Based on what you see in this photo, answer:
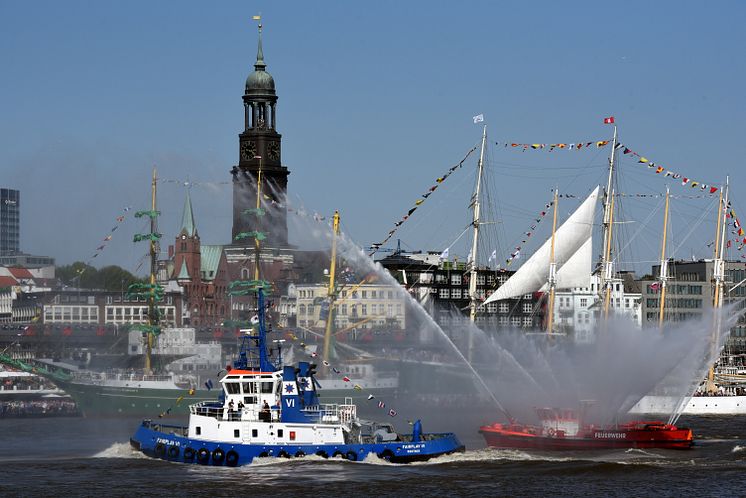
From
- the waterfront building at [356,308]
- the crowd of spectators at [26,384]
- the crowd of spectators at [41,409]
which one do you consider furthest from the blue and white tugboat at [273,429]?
the crowd of spectators at [26,384]

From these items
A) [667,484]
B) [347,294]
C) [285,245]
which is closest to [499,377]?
[667,484]

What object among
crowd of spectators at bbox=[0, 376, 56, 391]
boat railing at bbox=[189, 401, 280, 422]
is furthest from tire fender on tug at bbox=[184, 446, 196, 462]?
crowd of spectators at bbox=[0, 376, 56, 391]

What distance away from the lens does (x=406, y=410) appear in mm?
147375

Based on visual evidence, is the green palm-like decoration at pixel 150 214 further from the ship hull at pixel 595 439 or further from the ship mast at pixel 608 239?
the ship hull at pixel 595 439

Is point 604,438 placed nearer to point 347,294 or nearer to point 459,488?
point 459,488

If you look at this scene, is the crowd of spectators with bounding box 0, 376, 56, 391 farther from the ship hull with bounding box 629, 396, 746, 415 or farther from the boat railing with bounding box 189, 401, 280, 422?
the boat railing with bounding box 189, 401, 280, 422

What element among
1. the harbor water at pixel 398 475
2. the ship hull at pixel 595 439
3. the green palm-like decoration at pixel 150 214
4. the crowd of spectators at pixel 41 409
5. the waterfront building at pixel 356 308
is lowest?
the crowd of spectators at pixel 41 409

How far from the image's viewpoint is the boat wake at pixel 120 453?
3722 inches

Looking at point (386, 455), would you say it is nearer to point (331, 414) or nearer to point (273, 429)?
point (331, 414)

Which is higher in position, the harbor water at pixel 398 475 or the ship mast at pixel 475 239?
the ship mast at pixel 475 239

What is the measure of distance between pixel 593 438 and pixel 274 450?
965 inches

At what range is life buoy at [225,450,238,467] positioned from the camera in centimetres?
8756

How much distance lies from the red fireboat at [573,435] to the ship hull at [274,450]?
990 cm

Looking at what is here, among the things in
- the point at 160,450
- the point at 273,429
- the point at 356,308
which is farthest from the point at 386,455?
the point at 356,308
